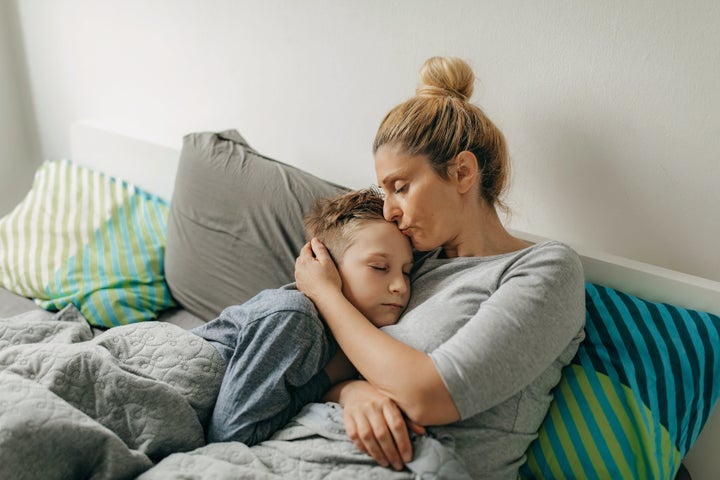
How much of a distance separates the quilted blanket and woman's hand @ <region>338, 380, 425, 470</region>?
0.30 meters

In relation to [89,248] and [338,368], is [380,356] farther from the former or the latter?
[89,248]

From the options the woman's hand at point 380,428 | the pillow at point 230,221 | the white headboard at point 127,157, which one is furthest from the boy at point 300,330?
the white headboard at point 127,157

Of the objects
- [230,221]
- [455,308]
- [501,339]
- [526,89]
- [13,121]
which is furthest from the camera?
[13,121]

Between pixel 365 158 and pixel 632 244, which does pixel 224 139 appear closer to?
pixel 365 158

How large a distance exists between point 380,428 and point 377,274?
33cm

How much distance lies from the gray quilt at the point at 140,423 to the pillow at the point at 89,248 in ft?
1.66

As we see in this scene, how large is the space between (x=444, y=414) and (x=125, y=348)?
Answer: 2.12 feet

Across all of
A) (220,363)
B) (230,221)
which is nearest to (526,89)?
(230,221)

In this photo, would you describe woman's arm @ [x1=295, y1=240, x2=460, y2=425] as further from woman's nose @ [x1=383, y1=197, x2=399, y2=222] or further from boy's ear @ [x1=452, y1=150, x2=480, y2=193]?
boy's ear @ [x1=452, y1=150, x2=480, y2=193]

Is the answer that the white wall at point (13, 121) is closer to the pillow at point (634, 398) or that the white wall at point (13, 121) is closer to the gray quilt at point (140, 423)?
the gray quilt at point (140, 423)

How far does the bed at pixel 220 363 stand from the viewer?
106cm

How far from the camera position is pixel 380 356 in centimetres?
113

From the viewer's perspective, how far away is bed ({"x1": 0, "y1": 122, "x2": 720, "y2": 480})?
1.06 m

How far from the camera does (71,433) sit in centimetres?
102
